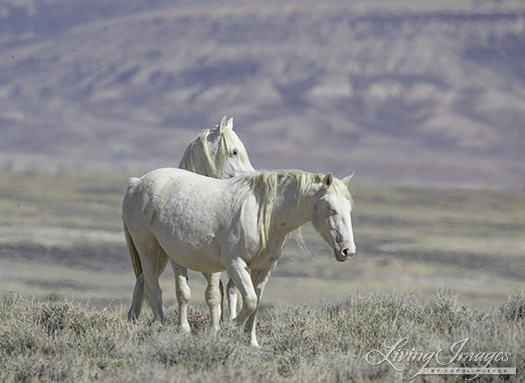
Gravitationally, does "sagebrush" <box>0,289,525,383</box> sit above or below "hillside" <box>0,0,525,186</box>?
below

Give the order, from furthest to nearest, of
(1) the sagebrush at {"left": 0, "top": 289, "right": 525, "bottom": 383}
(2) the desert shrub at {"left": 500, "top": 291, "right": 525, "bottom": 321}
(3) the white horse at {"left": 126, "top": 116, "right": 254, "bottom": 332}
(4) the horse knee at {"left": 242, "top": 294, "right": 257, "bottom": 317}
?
(3) the white horse at {"left": 126, "top": 116, "right": 254, "bottom": 332} → (2) the desert shrub at {"left": 500, "top": 291, "right": 525, "bottom": 321} → (4) the horse knee at {"left": 242, "top": 294, "right": 257, "bottom": 317} → (1) the sagebrush at {"left": 0, "top": 289, "right": 525, "bottom": 383}

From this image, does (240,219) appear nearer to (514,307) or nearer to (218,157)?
(218,157)

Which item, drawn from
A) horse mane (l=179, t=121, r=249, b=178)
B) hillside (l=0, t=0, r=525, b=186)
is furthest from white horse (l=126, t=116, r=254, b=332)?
hillside (l=0, t=0, r=525, b=186)

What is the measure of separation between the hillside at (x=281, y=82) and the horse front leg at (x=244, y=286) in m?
74.1

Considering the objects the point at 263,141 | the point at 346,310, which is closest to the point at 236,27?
the point at 263,141

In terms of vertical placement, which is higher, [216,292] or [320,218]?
[320,218]

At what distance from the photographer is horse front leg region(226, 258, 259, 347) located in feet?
29.7

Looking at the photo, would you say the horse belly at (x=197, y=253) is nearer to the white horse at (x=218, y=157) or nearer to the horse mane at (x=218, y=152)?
Answer: the white horse at (x=218, y=157)

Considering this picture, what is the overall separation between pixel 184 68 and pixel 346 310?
111027mm

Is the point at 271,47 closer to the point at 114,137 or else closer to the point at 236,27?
the point at 236,27

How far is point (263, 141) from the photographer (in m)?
102

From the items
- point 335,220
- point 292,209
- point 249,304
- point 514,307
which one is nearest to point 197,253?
point 249,304

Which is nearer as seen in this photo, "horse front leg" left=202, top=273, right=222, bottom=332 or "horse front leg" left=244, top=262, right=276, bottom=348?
"horse front leg" left=244, top=262, right=276, bottom=348

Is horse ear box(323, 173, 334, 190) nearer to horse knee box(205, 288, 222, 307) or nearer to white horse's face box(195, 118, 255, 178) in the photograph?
horse knee box(205, 288, 222, 307)
